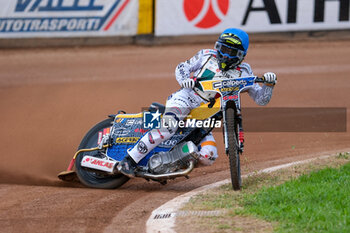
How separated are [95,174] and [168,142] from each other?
47.0 inches

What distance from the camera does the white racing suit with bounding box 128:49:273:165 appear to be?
8133 mm

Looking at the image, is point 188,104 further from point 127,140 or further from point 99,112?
point 99,112

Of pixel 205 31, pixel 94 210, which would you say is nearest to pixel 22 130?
pixel 94 210

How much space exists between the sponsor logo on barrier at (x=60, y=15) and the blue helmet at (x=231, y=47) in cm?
981

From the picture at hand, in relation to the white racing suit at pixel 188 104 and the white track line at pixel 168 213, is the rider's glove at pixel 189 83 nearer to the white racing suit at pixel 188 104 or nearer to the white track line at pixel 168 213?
the white racing suit at pixel 188 104

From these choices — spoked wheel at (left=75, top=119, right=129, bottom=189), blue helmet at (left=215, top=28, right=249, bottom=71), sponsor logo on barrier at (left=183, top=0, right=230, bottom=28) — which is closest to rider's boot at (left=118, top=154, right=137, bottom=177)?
spoked wheel at (left=75, top=119, right=129, bottom=189)

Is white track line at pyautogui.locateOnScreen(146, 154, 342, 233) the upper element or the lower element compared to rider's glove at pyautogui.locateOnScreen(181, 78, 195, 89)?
lower

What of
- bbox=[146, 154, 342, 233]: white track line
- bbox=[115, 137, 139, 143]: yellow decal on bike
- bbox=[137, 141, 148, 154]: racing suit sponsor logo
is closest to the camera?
bbox=[146, 154, 342, 233]: white track line

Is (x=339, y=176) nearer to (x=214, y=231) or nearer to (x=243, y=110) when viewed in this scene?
(x=214, y=231)

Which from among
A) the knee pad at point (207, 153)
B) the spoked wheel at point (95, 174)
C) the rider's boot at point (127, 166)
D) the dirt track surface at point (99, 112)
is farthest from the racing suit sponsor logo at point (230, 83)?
the spoked wheel at point (95, 174)

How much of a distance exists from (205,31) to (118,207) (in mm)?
10564

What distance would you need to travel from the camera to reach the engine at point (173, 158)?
8070mm

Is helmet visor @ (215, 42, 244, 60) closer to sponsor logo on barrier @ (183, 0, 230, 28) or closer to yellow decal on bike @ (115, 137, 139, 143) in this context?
yellow decal on bike @ (115, 137, 139, 143)

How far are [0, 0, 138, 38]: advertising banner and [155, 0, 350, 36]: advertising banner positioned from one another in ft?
3.06
